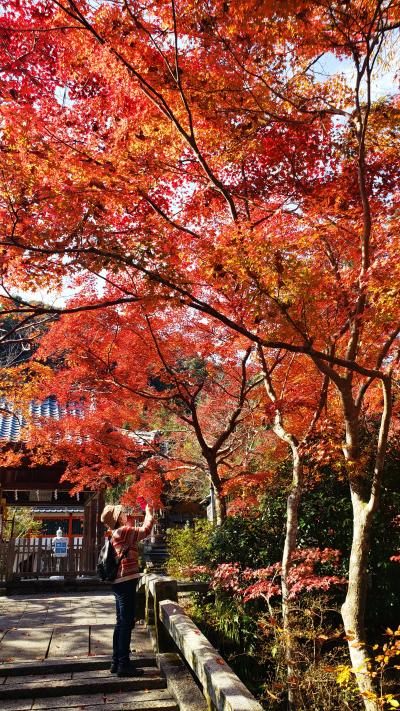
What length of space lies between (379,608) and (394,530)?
113cm

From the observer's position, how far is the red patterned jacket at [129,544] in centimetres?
550

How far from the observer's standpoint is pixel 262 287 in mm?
5750

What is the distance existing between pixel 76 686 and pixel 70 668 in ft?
1.90

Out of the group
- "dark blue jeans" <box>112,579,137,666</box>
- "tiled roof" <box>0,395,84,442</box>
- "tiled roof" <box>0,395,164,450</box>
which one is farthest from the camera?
"tiled roof" <box>0,395,84,442</box>

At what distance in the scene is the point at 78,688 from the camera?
5.25 meters

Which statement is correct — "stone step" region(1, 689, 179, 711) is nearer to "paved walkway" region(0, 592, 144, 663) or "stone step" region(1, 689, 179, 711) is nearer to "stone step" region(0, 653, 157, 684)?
"stone step" region(0, 653, 157, 684)

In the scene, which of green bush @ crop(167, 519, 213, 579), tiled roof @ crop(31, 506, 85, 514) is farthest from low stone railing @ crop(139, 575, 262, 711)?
tiled roof @ crop(31, 506, 85, 514)

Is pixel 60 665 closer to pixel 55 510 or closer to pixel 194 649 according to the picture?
pixel 194 649


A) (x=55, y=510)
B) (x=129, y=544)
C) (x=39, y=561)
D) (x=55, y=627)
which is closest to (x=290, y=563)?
(x=129, y=544)

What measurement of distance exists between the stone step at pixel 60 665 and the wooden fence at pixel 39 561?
265 inches

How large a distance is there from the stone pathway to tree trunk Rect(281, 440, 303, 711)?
134cm

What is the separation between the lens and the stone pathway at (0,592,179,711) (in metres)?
5.07

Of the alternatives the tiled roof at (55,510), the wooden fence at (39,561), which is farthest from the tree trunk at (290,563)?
the tiled roof at (55,510)

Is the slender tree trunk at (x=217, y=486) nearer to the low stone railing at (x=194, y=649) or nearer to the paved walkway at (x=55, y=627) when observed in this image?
the paved walkway at (x=55, y=627)
